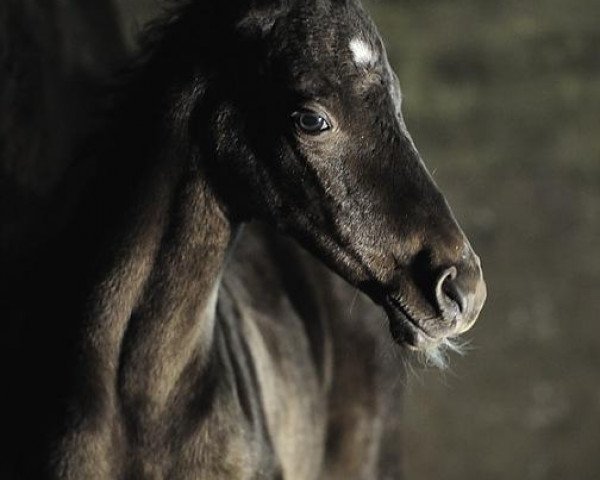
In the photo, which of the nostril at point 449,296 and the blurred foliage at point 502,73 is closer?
the nostril at point 449,296

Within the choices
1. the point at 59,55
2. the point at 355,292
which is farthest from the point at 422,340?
the point at 59,55

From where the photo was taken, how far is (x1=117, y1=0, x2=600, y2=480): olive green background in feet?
11.7

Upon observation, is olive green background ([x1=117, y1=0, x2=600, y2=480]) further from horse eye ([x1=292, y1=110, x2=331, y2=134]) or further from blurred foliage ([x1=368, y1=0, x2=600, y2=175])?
horse eye ([x1=292, y1=110, x2=331, y2=134])

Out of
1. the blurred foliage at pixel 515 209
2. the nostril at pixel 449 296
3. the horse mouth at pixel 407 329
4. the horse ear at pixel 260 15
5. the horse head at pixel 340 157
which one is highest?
the horse ear at pixel 260 15

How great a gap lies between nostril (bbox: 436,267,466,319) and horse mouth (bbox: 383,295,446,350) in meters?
0.05

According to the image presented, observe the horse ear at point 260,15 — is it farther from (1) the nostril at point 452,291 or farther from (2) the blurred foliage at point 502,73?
(2) the blurred foliage at point 502,73

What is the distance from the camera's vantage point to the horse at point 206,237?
5.30 ft

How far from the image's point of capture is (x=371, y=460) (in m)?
2.77

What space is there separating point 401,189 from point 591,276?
2.16m

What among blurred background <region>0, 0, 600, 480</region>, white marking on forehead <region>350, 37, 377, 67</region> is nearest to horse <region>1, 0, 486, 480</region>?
white marking on forehead <region>350, 37, 377, 67</region>

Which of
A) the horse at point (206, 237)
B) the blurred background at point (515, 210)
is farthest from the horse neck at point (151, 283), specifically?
the blurred background at point (515, 210)

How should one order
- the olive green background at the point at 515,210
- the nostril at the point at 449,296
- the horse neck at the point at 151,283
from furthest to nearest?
the olive green background at the point at 515,210 → the horse neck at the point at 151,283 → the nostril at the point at 449,296

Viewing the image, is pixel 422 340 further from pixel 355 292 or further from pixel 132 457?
pixel 355 292

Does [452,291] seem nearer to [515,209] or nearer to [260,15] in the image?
[260,15]
